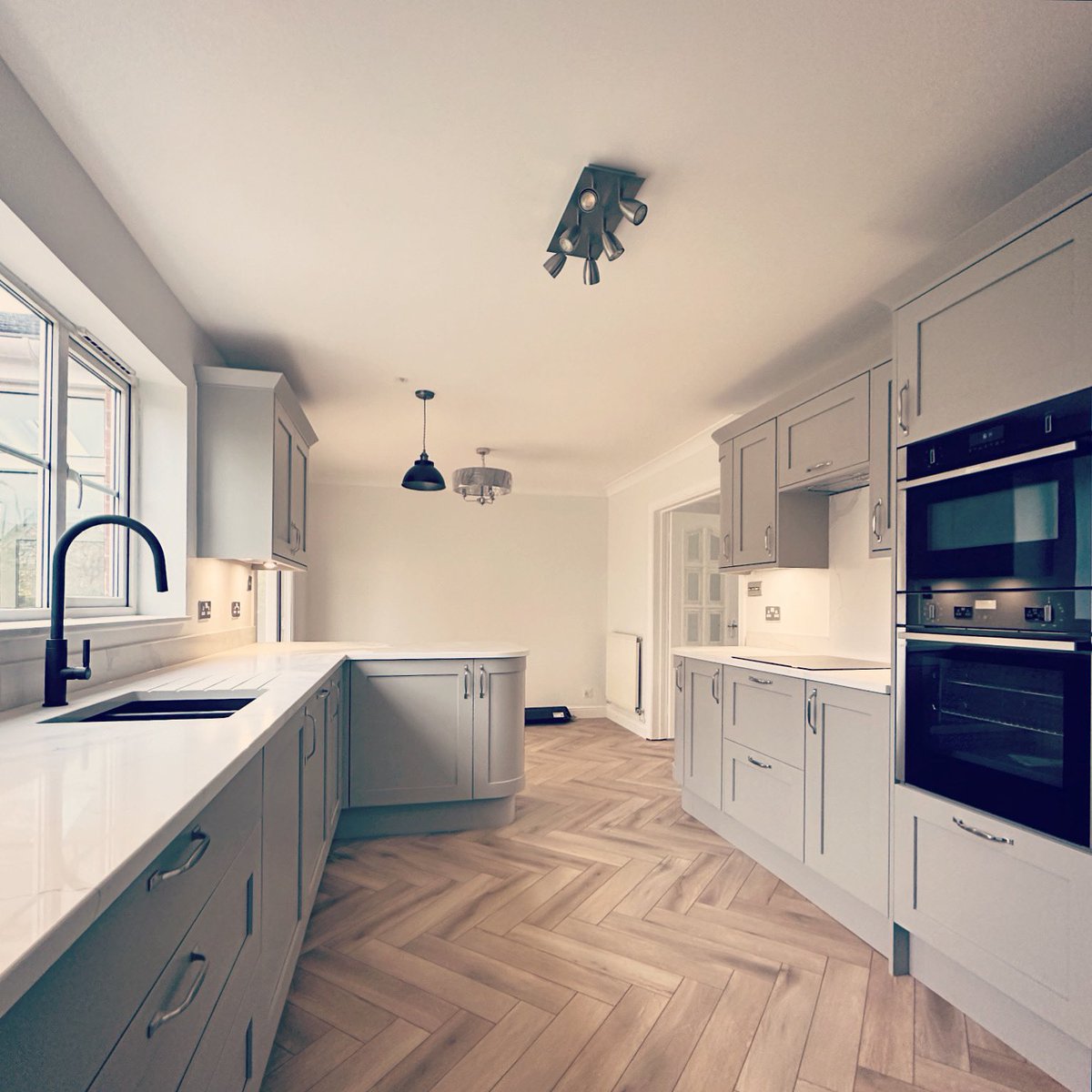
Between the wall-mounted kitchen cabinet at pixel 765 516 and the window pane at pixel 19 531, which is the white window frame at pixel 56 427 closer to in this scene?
the window pane at pixel 19 531

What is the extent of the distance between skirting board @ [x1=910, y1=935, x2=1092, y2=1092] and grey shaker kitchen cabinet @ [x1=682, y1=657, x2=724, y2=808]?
122 cm

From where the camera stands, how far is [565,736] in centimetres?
568

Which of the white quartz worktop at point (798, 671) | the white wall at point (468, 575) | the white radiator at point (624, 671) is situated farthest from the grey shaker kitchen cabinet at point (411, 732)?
the white wall at point (468, 575)

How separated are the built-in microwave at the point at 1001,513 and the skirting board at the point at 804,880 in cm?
107

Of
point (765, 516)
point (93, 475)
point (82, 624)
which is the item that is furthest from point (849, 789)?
point (93, 475)

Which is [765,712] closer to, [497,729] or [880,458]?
[880,458]

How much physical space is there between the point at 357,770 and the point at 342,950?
103cm

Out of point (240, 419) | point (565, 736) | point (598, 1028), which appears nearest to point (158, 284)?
point (240, 419)

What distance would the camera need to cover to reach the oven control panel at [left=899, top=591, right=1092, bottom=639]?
5.19ft

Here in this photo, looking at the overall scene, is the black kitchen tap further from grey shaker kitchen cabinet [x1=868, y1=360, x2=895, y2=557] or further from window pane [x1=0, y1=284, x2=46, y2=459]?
grey shaker kitchen cabinet [x1=868, y1=360, x2=895, y2=557]

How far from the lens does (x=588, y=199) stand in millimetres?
1843

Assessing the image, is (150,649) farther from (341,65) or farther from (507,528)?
(507,528)

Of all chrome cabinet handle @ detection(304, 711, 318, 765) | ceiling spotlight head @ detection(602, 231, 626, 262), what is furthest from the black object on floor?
ceiling spotlight head @ detection(602, 231, 626, 262)

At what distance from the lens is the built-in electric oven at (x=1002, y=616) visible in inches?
62.3
